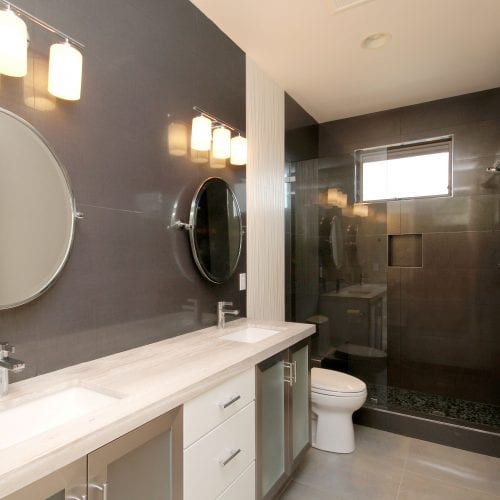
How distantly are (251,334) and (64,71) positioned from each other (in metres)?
1.50

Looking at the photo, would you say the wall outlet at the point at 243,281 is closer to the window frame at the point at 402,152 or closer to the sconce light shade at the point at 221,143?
the sconce light shade at the point at 221,143

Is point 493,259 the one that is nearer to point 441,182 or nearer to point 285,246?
point 441,182

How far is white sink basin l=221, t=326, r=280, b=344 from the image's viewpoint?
186cm

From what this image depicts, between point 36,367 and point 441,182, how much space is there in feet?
11.0

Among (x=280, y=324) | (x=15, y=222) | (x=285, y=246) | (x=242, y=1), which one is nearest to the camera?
(x=15, y=222)

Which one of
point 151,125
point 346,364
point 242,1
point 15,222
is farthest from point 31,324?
point 346,364

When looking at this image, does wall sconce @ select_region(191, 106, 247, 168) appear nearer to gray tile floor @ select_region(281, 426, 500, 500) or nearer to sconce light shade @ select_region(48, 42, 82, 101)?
sconce light shade @ select_region(48, 42, 82, 101)

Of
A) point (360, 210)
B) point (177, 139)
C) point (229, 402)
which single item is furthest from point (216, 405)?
point (360, 210)

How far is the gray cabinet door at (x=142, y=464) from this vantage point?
2.60 ft

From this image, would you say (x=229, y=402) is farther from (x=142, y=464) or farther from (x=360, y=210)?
(x=360, y=210)

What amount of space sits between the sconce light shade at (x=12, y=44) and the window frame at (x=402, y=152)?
2.85 m

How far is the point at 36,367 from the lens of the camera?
1117 mm

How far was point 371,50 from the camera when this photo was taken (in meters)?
2.32

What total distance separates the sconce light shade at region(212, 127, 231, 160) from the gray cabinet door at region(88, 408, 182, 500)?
1.41 metres
